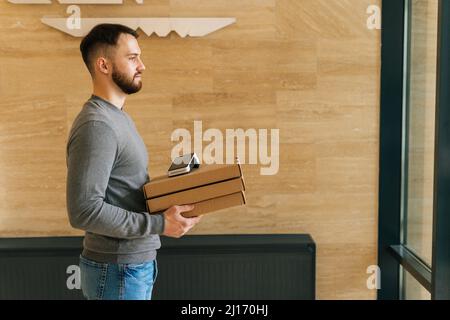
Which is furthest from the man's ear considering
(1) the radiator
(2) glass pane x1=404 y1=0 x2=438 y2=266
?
(2) glass pane x1=404 y1=0 x2=438 y2=266

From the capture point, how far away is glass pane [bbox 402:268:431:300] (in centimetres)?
257

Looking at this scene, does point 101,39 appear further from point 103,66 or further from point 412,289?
point 412,289

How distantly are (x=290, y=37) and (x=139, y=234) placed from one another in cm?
141

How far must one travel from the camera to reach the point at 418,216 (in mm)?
2643

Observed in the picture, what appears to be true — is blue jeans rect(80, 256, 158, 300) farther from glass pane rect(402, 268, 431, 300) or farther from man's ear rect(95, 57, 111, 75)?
glass pane rect(402, 268, 431, 300)

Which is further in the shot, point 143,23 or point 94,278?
point 143,23

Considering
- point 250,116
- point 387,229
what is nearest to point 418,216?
point 387,229

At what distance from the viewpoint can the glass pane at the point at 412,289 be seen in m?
2.57

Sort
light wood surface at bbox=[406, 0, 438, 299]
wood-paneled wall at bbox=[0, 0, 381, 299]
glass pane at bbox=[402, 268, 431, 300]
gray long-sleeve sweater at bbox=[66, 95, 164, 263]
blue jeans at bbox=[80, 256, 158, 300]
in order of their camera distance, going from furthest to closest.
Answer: wood-paneled wall at bbox=[0, 0, 381, 299], glass pane at bbox=[402, 268, 431, 300], light wood surface at bbox=[406, 0, 438, 299], blue jeans at bbox=[80, 256, 158, 300], gray long-sleeve sweater at bbox=[66, 95, 164, 263]

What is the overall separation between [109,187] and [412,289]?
5.48 feet

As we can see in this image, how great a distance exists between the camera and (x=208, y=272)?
2664 millimetres

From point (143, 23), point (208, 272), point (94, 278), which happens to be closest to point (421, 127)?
point (208, 272)

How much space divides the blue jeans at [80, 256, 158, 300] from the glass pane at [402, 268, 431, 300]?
4.49 ft
